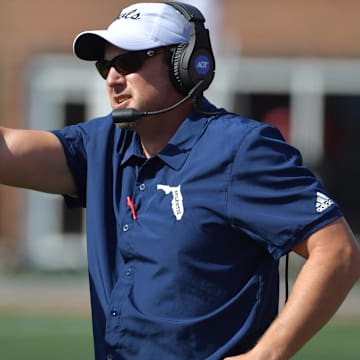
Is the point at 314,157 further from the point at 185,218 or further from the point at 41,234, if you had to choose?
the point at 185,218

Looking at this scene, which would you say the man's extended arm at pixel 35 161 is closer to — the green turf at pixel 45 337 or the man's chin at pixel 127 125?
the man's chin at pixel 127 125

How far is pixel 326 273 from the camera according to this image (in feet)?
13.1

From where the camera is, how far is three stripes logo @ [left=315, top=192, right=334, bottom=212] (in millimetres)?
4059

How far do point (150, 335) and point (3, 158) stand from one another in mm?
882

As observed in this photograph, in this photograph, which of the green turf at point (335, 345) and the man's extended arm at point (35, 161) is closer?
the man's extended arm at point (35, 161)

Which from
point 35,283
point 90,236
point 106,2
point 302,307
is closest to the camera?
point 302,307

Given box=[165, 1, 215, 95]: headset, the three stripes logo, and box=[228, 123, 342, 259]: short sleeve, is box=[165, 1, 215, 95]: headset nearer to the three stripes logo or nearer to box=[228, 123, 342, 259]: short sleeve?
box=[228, 123, 342, 259]: short sleeve

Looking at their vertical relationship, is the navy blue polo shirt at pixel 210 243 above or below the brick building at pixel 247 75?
above

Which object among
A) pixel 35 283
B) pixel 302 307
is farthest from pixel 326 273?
pixel 35 283

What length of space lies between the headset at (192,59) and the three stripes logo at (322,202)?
623 mm

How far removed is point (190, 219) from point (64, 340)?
724 centimetres

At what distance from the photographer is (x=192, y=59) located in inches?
173

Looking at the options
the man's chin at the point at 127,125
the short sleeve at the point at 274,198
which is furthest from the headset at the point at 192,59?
the short sleeve at the point at 274,198

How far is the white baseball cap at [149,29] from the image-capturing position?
4402 mm
